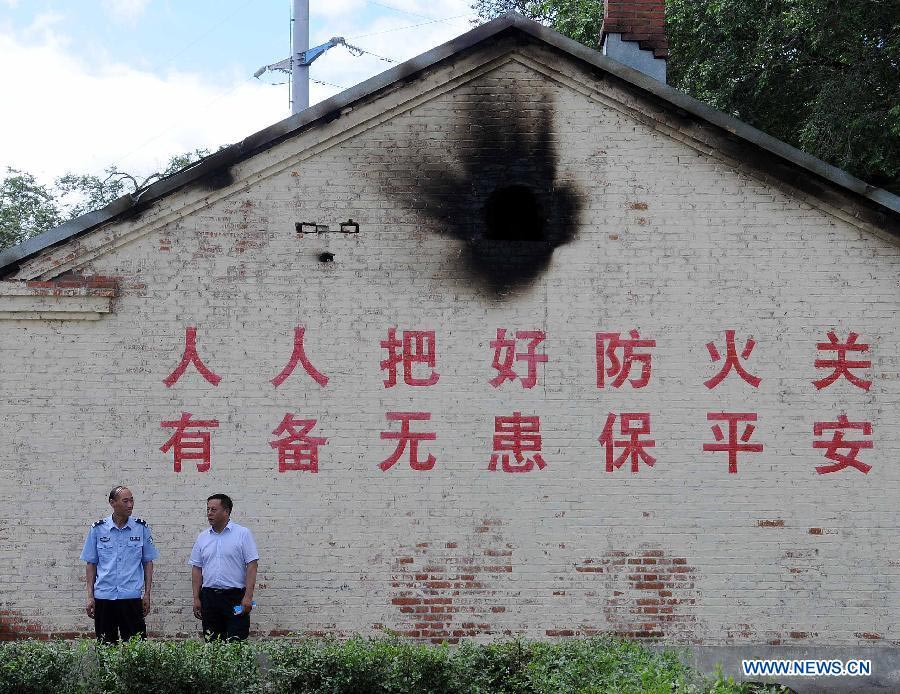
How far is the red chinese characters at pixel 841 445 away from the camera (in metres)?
8.23

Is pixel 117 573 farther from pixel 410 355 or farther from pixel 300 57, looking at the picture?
pixel 300 57

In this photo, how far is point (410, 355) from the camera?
326 inches

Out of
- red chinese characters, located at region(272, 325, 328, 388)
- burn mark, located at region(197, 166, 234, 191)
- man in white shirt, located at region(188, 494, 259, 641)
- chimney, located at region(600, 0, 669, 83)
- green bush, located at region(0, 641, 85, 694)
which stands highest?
chimney, located at region(600, 0, 669, 83)

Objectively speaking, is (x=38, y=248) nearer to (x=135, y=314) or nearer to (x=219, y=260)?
(x=135, y=314)

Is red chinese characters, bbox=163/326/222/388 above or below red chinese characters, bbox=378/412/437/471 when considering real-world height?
above

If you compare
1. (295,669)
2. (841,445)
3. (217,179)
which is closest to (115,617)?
(295,669)

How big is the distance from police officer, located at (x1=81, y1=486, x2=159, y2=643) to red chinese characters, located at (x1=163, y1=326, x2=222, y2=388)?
104 cm

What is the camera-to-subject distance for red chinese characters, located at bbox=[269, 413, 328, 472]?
819cm

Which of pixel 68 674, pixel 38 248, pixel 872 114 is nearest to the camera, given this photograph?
pixel 68 674

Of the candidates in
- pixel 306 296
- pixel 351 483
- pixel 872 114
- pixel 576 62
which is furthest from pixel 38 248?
pixel 872 114

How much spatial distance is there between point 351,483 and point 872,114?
10.0 m

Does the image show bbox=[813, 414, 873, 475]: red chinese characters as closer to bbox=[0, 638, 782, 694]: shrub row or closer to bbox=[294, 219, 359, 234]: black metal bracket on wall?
bbox=[0, 638, 782, 694]: shrub row

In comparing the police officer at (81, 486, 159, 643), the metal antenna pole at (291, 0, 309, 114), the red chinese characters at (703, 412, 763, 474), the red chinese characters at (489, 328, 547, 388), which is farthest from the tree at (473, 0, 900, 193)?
the police officer at (81, 486, 159, 643)

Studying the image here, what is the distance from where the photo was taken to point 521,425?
826cm
